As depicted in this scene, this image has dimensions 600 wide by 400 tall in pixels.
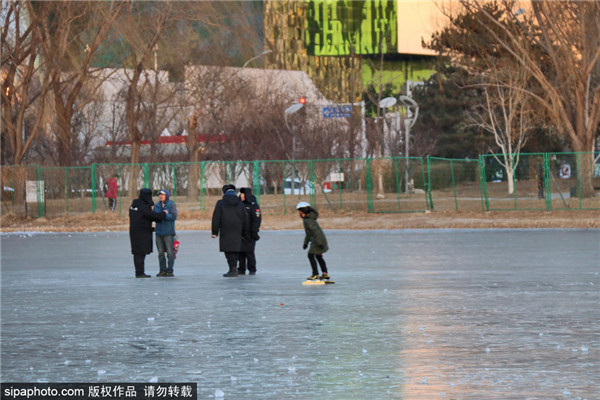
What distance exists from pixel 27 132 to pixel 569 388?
6712 cm

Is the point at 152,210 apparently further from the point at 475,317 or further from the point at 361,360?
the point at 361,360

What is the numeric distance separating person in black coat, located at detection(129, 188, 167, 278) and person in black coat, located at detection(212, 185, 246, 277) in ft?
3.55

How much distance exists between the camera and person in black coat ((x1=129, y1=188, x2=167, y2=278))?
19453 mm

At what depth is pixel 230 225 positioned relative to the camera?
62.7ft

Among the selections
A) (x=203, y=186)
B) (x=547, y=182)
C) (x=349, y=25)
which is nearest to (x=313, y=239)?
(x=547, y=182)

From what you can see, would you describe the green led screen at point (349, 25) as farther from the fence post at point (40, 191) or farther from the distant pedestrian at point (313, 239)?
the distant pedestrian at point (313, 239)

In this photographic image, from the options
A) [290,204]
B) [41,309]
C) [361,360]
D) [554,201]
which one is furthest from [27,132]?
[361,360]

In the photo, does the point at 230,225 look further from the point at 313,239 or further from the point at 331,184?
the point at 331,184

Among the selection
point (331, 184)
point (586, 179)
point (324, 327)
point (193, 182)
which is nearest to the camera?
point (324, 327)

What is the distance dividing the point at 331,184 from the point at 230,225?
1079 inches

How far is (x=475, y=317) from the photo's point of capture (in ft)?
42.4

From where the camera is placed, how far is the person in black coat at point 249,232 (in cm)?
1964

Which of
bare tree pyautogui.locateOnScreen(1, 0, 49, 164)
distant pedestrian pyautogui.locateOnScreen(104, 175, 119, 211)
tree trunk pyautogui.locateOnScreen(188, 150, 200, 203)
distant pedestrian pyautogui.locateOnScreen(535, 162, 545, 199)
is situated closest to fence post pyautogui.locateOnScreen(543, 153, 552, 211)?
distant pedestrian pyautogui.locateOnScreen(535, 162, 545, 199)

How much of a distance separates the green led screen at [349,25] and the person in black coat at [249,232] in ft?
310
